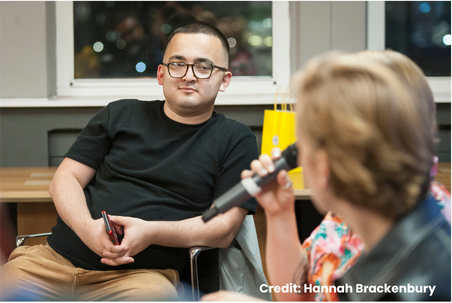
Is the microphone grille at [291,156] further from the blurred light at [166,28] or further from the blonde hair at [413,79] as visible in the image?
the blurred light at [166,28]

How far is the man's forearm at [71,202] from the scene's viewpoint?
1.31m

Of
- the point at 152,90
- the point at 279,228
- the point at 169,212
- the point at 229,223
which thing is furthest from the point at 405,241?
the point at 152,90

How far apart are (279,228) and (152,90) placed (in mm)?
1742

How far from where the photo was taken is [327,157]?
616 mm

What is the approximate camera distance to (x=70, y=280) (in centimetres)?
129

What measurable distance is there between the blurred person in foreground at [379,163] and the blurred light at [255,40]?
1865 millimetres

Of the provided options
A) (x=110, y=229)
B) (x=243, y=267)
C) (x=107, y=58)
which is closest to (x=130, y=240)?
(x=110, y=229)

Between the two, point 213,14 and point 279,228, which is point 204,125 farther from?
point 213,14

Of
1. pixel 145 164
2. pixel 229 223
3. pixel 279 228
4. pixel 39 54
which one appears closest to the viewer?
pixel 279 228

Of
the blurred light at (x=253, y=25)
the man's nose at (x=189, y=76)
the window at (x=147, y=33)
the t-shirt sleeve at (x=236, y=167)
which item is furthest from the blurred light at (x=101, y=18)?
the t-shirt sleeve at (x=236, y=167)

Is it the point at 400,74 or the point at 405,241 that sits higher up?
the point at 400,74

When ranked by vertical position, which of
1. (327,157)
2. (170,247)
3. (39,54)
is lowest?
(170,247)

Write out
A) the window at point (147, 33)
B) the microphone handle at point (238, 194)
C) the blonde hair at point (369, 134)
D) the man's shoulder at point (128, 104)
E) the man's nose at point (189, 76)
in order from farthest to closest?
the window at point (147, 33) → the man's shoulder at point (128, 104) → the man's nose at point (189, 76) → the microphone handle at point (238, 194) → the blonde hair at point (369, 134)

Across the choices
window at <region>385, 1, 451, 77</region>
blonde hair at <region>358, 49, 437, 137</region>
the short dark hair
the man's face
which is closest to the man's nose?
the man's face
